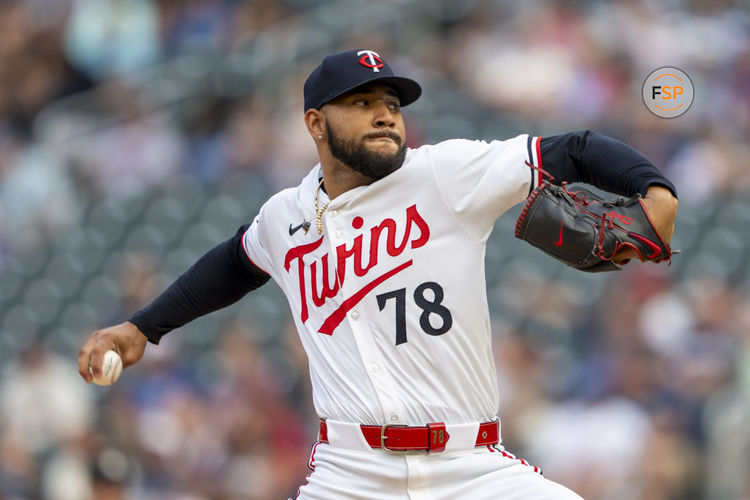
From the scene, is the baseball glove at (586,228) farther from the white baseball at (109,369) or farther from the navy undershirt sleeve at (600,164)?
the white baseball at (109,369)

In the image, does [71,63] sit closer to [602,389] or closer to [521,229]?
[602,389]

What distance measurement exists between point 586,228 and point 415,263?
57 centimetres

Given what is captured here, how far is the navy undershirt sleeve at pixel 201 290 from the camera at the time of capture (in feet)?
13.0

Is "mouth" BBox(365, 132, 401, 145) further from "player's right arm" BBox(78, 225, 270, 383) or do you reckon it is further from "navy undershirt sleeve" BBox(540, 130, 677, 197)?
"player's right arm" BBox(78, 225, 270, 383)

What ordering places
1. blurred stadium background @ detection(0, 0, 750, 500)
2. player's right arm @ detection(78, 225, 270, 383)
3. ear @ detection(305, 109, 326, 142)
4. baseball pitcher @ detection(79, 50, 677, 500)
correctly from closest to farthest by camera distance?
baseball pitcher @ detection(79, 50, 677, 500)
ear @ detection(305, 109, 326, 142)
player's right arm @ detection(78, 225, 270, 383)
blurred stadium background @ detection(0, 0, 750, 500)

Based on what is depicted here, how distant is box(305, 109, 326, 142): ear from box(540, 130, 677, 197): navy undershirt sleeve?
2.49 feet

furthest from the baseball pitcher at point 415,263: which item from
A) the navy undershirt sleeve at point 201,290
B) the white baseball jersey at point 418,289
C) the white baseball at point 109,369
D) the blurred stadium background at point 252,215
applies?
the blurred stadium background at point 252,215

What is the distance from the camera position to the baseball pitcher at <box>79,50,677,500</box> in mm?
3148

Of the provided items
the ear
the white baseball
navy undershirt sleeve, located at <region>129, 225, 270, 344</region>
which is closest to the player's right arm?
navy undershirt sleeve, located at <region>129, 225, 270, 344</region>

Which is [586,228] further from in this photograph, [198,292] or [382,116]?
[198,292]

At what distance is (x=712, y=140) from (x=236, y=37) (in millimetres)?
4570

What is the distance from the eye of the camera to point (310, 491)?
3480 mm

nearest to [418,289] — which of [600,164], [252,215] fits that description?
[600,164]

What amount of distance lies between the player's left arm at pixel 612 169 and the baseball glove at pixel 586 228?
0.03m
